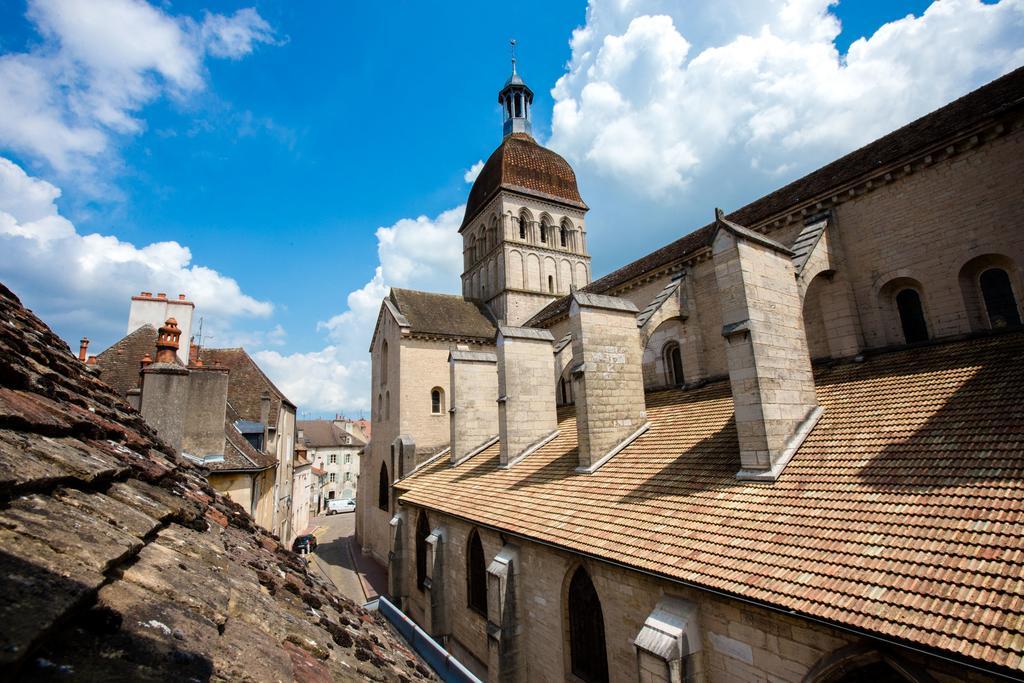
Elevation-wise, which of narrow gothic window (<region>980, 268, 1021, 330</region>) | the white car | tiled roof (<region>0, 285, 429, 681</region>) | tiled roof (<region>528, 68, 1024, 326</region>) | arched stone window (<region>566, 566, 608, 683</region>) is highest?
tiled roof (<region>528, 68, 1024, 326</region>)

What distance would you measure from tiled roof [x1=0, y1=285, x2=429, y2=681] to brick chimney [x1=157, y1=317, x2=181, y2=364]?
22.8 ft

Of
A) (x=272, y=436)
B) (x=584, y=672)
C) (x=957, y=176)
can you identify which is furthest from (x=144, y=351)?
(x=957, y=176)

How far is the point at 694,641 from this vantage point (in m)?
5.91

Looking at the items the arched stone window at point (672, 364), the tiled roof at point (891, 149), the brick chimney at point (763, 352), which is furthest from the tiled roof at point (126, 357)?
the tiled roof at point (891, 149)

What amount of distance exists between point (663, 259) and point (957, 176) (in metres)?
7.56

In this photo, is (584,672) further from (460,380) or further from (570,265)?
(570,265)

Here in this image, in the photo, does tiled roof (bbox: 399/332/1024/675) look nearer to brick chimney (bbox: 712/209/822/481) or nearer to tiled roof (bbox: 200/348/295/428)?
brick chimney (bbox: 712/209/822/481)

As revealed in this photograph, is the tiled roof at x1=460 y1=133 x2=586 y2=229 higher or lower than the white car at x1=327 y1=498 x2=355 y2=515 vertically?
higher

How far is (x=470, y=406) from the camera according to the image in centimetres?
1767

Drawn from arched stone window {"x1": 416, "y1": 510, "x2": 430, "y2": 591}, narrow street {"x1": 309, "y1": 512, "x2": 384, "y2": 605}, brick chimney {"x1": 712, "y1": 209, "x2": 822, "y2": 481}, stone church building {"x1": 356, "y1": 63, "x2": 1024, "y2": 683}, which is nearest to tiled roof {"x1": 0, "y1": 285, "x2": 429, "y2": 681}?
stone church building {"x1": 356, "y1": 63, "x2": 1024, "y2": 683}

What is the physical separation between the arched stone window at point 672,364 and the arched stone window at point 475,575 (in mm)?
7858

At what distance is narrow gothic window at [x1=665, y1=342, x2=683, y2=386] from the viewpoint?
15617 millimetres

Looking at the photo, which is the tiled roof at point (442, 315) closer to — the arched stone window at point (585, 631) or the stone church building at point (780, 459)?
the stone church building at point (780, 459)

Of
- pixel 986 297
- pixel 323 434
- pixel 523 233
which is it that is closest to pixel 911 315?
pixel 986 297
